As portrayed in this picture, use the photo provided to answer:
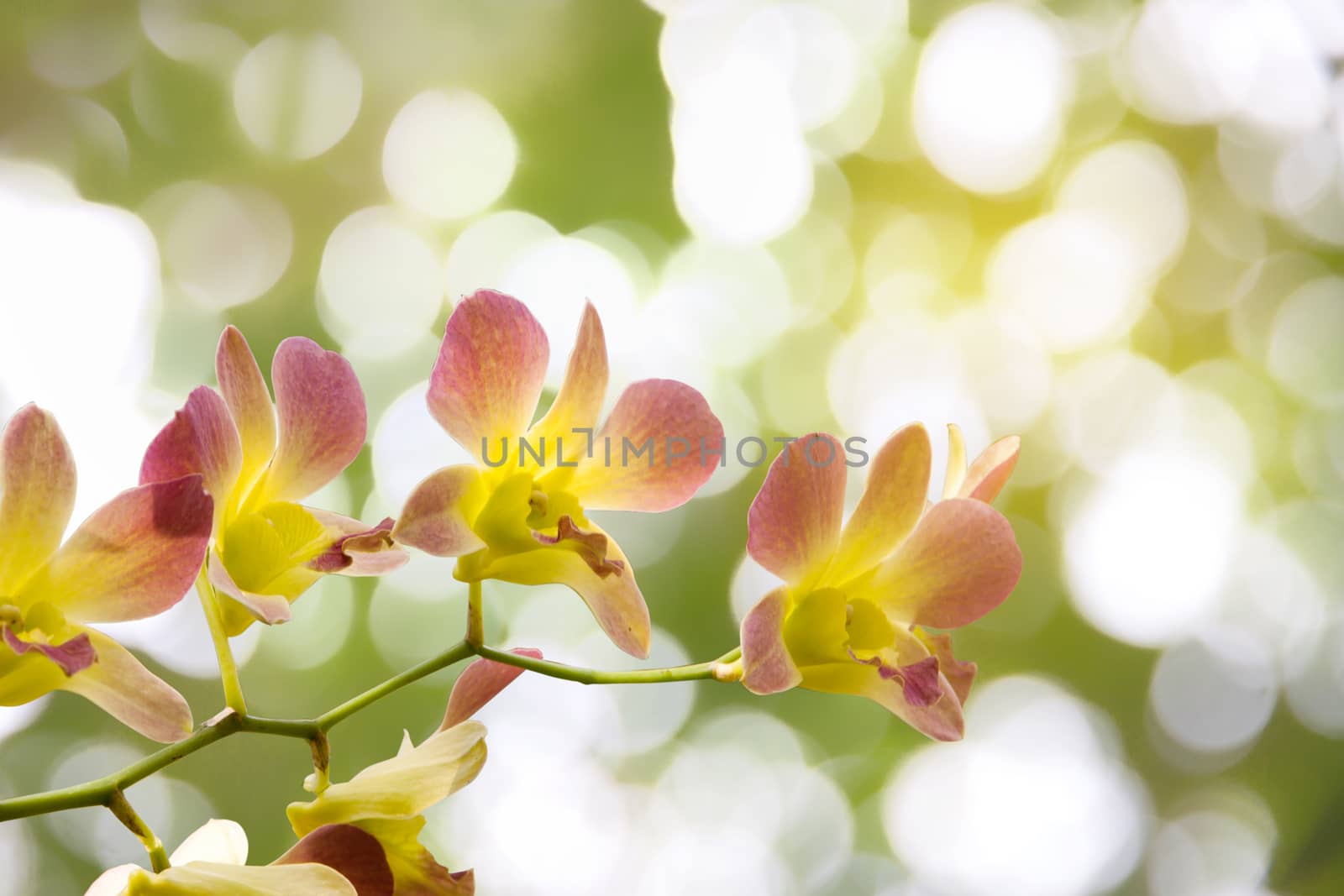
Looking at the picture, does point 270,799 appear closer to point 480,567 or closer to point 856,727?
point 856,727

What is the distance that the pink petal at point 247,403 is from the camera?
0.34m

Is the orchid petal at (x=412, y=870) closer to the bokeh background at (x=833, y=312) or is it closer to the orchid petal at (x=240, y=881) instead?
the orchid petal at (x=240, y=881)

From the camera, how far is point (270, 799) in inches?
67.6

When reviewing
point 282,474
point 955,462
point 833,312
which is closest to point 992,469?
point 955,462

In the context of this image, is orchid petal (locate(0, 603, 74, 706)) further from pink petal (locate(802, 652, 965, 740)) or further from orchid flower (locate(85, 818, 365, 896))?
pink petal (locate(802, 652, 965, 740))

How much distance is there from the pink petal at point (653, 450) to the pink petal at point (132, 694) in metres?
0.14

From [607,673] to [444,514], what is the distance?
0.24 ft

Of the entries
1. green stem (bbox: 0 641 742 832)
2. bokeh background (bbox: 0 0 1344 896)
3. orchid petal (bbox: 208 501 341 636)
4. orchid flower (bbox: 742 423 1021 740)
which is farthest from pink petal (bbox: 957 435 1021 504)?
bokeh background (bbox: 0 0 1344 896)

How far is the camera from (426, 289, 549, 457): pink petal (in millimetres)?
328

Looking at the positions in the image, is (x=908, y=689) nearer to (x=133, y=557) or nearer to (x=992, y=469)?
(x=992, y=469)

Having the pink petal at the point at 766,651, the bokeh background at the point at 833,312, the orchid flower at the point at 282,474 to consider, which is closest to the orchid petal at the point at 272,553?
the orchid flower at the point at 282,474

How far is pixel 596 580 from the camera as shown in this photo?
348 millimetres

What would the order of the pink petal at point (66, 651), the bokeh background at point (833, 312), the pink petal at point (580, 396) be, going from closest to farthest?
the pink petal at point (66, 651), the pink petal at point (580, 396), the bokeh background at point (833, 312)

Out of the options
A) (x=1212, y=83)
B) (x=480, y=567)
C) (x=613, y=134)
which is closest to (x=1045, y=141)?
(x=1212, y=83)
